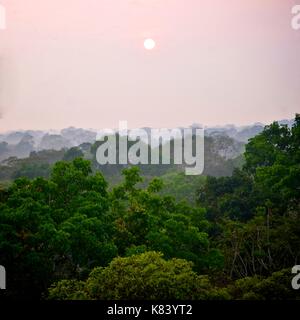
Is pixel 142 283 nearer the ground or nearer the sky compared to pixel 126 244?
nearer the ground

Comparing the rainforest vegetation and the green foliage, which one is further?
the rainforest vegetation

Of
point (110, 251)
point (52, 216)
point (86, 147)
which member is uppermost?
point (86, 147)

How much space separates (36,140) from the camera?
262 ft

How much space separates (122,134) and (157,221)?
108ft

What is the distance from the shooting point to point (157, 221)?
510 inches

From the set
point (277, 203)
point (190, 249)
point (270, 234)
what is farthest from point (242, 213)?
point (190, 249)

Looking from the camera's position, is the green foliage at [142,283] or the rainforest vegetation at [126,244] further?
the rainforest vegetation at [126,244]

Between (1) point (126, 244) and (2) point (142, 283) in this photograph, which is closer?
(2) point (142, 283)

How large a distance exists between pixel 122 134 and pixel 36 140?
38.1m

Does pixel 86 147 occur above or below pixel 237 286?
above
